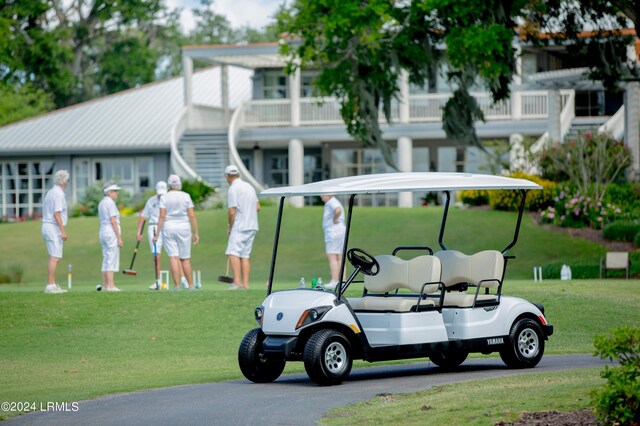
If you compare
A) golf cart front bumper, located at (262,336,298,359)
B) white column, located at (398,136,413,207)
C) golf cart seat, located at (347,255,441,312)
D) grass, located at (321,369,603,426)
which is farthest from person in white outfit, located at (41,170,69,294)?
white column, located at (398,136,413,207)

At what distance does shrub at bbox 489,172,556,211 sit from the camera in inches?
1299

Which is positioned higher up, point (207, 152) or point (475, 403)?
point (207, 152)

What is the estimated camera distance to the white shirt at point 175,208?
20516 mm

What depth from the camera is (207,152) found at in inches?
1732

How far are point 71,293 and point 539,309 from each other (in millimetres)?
8732

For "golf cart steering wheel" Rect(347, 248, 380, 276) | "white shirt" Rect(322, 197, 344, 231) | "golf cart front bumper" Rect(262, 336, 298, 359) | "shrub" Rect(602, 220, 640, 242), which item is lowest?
"golf cart front bumper" Rect(262, 336, 298, 359)

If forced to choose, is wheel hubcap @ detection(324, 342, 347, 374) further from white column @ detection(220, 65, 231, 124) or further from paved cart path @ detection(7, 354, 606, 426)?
white column @ detection(220, 65, 231, 124)

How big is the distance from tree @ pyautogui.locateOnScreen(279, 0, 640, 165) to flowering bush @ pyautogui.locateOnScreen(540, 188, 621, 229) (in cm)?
302

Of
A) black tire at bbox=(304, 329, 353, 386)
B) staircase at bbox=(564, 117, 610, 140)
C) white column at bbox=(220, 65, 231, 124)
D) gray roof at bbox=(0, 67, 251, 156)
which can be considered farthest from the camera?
gray roof at bbox=(0, 67, 251, 156)

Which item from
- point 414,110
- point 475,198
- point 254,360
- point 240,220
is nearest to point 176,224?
point 240,220

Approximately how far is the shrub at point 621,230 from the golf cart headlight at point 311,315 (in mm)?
18741

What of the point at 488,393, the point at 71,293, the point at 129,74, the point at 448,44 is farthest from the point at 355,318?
the point at 129,74

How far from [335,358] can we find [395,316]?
0.79 meters

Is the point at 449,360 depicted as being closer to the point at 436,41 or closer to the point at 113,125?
the point at 436,41
